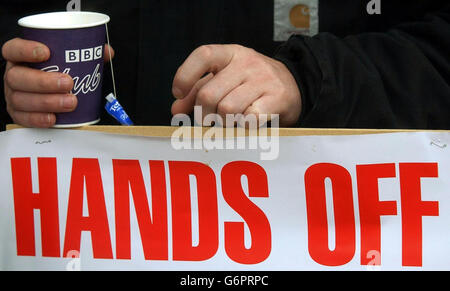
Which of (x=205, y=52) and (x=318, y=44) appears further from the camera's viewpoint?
(x=318, y=44)

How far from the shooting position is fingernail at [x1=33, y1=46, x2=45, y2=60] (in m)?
1.23

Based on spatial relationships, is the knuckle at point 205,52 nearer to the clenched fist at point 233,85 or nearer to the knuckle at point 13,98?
the clenched fist at point 233,85

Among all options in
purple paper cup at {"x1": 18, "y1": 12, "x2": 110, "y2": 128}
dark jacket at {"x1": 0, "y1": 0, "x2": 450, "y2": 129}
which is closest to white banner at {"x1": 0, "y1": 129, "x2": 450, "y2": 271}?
purple paper cup at {"x1": 18, "y1": 12, "x2": 110, "y2": 128}

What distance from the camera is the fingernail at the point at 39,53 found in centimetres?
123

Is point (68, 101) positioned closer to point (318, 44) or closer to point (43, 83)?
point (43, 83)

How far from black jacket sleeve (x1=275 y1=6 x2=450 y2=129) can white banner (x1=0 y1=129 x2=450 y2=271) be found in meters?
0.12

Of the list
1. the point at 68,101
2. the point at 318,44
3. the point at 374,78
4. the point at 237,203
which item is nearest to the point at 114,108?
the point at 68,101

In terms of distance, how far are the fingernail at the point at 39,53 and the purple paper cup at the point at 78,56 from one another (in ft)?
0.05

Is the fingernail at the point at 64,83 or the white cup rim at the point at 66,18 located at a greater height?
the white cup rim at the point at 66,18

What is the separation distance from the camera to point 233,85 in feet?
4.27

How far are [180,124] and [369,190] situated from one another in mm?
421

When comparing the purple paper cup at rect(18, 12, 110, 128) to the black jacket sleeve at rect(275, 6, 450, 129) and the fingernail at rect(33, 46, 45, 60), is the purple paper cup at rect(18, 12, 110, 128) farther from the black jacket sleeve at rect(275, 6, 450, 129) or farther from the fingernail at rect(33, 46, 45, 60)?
the black jacket sleeve at rect(275, 6, 450, 129)

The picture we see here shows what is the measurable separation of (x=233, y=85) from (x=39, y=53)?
0.38 meters

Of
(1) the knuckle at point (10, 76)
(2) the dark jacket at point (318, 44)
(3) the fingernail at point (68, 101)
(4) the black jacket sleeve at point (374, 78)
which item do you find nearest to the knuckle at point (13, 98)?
(1) the knuckle at point (10, 76)
